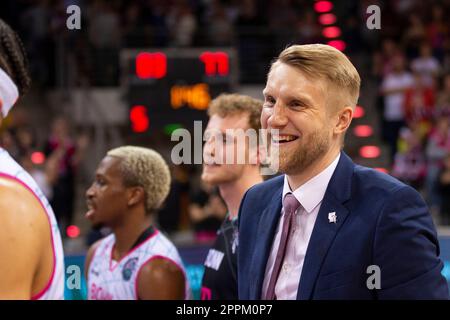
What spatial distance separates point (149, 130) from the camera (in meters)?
8.77

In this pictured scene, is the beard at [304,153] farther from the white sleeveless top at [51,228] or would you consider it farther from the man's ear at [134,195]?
the man's ear at [134,195]

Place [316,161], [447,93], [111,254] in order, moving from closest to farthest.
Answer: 1. [316,161]
2. [111,254]
3. [447,93]

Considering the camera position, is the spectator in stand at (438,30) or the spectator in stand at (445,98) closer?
the spectator in stand at (445,98)

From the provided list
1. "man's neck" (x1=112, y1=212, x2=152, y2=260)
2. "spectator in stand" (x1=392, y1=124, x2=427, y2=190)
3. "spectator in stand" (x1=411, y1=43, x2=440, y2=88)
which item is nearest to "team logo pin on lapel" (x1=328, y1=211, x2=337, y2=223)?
"man's neck" (x1=112, y1=212, x2=152, y2=260)

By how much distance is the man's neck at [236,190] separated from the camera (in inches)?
154

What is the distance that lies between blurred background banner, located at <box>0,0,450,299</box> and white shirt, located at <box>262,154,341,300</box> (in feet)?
14.4

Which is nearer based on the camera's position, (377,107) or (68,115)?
(377,107)

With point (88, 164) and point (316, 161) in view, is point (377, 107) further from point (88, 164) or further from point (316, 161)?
point (316, 161)

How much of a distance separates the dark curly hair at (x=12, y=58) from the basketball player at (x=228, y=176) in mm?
1680

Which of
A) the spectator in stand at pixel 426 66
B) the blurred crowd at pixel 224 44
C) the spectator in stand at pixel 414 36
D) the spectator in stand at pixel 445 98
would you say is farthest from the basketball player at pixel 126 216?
the spectator in stand at pixel 414 36

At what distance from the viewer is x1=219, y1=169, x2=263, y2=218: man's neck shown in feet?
12.8

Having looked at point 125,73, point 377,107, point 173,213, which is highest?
point 125,73
